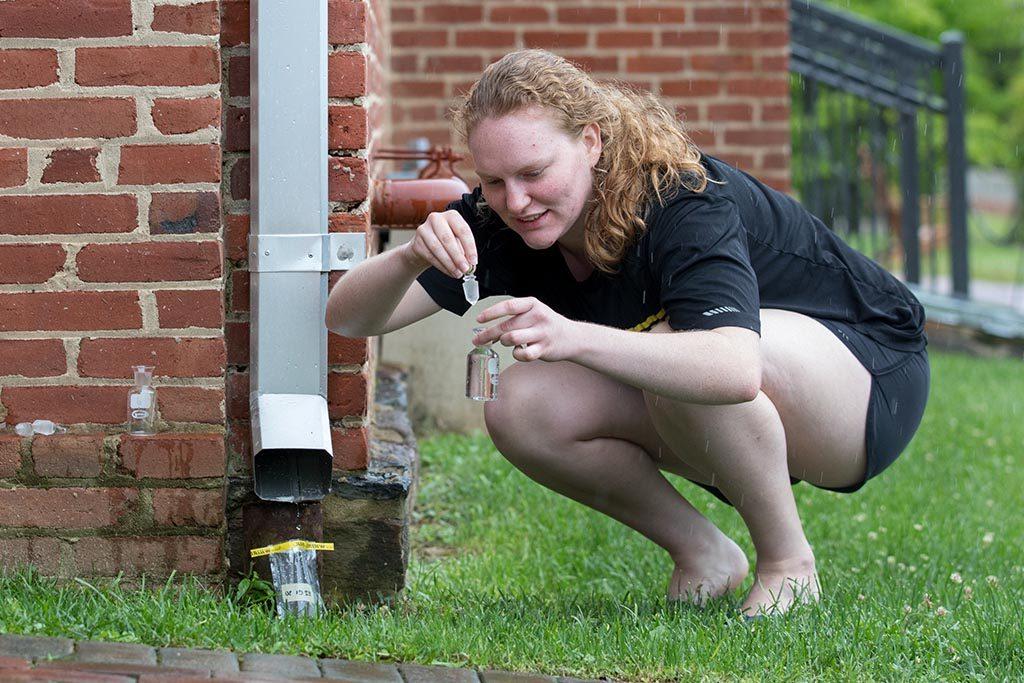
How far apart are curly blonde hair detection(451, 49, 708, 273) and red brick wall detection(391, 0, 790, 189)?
3220 mm

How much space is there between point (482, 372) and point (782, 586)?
844 mm

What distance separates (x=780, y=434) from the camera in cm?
288

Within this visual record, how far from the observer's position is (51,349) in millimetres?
2918

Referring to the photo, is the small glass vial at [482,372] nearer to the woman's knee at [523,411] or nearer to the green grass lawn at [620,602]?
the woman's knee at [523,411]

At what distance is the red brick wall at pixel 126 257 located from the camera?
9.34ft

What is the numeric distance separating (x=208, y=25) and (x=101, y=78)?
243mm

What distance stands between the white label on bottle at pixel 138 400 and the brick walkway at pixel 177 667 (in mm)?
629

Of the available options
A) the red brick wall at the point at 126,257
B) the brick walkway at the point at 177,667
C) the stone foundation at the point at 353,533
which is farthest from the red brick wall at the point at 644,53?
the brick walkway at the point at 177,667

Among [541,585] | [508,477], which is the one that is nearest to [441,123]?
[508,477]

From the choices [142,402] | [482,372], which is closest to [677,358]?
[482,372]

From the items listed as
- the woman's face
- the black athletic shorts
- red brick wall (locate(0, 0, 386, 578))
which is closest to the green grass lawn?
red brick wall (locate(0, 0, 386, 578))

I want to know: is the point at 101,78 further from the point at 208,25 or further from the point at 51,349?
the point at 51,349

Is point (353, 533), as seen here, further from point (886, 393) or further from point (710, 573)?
point (886, 393)

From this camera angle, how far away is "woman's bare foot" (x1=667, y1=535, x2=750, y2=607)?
3081mm
